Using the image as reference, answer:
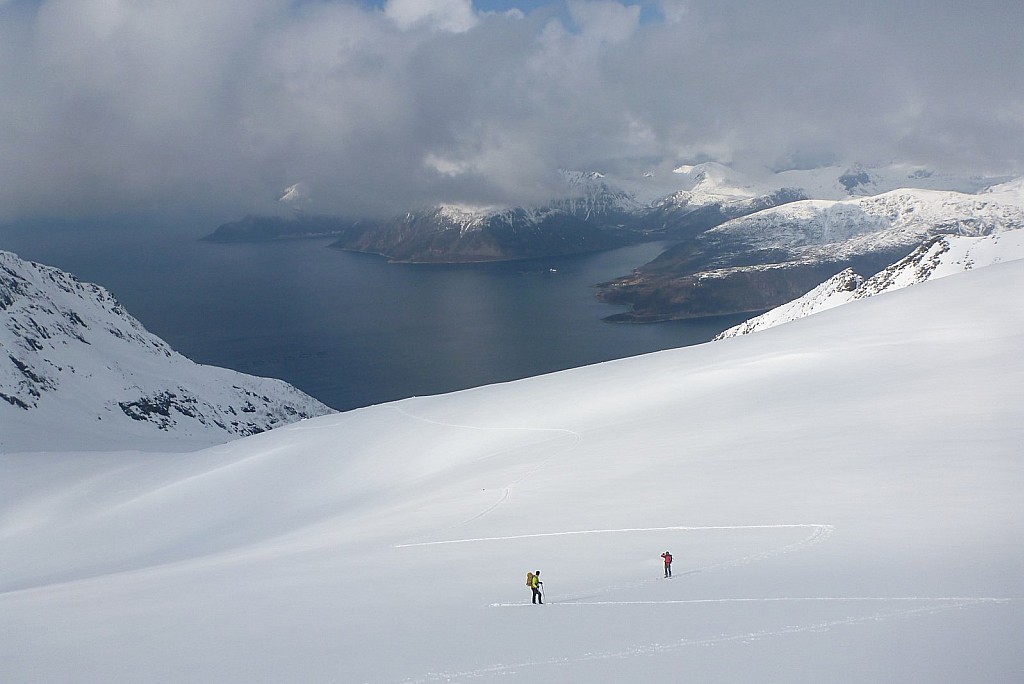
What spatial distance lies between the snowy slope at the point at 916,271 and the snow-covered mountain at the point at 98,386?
289 feet

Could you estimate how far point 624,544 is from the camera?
1415cm

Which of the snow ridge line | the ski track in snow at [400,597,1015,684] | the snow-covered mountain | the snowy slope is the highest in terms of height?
the snowy slope

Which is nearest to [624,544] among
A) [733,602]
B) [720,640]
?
[733,602]

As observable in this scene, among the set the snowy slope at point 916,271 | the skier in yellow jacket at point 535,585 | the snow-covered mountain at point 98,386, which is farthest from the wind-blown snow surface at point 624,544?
the snowy slope at point 916,271

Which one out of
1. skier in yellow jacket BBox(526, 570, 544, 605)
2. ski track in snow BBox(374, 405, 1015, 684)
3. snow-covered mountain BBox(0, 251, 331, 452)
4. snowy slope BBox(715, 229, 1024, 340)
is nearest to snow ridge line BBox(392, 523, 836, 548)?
ski track in snow BBox(374, 405, 1015, 684)

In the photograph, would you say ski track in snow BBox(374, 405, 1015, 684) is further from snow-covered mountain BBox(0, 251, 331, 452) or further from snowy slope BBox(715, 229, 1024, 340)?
snowy slope BBox(715, 229, 1024, 340)

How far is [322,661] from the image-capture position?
10.2m

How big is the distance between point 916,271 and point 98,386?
154 meters

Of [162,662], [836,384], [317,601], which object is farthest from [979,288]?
[162,662]

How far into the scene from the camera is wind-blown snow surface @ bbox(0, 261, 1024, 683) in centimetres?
920

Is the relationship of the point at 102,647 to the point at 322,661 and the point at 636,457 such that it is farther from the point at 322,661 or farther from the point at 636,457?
the point at 636,457

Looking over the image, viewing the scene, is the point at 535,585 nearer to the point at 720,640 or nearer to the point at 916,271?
the point at 720,640

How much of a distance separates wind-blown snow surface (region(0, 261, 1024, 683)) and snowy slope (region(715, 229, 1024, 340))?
109828 millimetres

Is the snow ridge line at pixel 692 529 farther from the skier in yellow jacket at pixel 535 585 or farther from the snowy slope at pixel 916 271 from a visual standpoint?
the snowy slope at pixel 916 271
